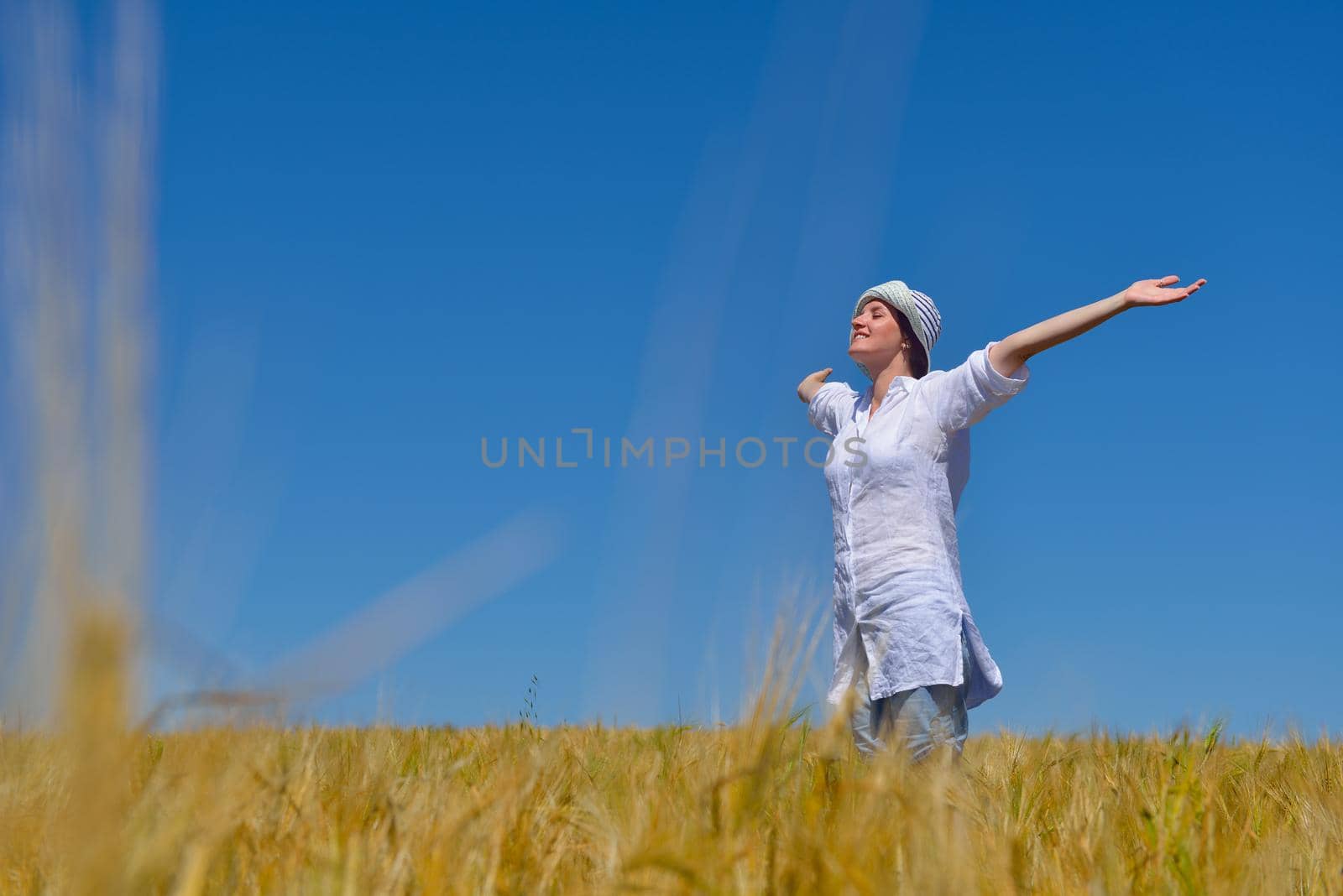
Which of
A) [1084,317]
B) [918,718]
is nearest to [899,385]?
[1084,317]

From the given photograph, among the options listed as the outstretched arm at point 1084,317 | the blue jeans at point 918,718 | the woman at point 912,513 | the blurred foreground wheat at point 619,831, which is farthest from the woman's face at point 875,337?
the blurred foreground wheat at point 619,831

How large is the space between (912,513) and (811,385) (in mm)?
1204

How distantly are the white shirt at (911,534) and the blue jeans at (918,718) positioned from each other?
0.16 feet

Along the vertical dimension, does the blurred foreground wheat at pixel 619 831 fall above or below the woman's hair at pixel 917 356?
below

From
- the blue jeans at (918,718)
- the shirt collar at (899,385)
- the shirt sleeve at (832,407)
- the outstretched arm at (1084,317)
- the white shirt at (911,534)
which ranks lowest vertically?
the blue jeans at (918,718)

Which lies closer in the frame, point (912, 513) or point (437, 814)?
point (437, 814)

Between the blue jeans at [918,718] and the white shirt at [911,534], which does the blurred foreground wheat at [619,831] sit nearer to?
the blue jeans at [918,718]

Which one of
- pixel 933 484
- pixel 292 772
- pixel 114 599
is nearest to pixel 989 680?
pixel 933 484

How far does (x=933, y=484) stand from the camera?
388 centimetres

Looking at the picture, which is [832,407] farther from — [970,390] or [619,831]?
[619,831]

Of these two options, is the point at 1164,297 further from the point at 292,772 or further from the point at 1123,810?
the point at 292,772

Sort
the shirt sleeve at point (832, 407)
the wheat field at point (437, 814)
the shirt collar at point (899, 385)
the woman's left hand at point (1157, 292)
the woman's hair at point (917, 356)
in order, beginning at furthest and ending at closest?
the shirt sleeve at point (832, 407), the woman's hair at point (917, 356), the shirt collar at point (899, 385), the woman's left hand at point (1157, 292), the wheat field at point (437, 814)

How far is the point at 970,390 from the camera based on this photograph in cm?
372

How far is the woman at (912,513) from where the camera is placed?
A: 3.60 m
